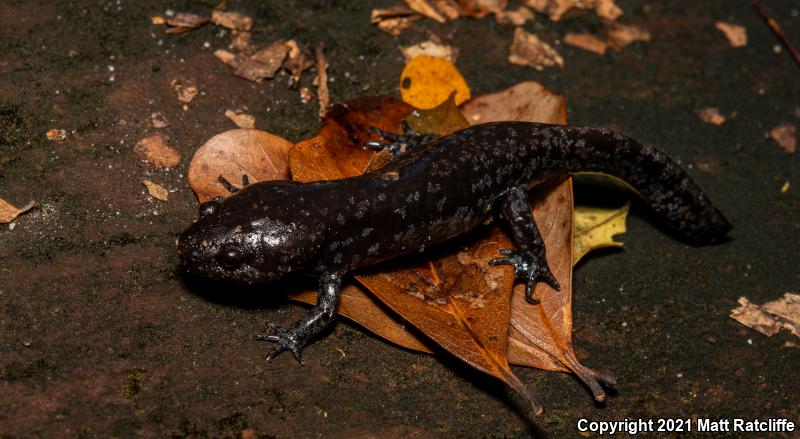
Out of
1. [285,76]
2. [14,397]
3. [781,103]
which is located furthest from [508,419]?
[781,103]

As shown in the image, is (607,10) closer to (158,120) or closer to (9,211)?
(158,120)

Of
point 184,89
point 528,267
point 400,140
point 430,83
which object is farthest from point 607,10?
point 184,89

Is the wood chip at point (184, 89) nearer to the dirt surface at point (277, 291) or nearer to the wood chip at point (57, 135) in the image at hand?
the dirt surface at point (277, 291)

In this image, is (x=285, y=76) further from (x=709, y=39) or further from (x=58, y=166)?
(x=709, y=39)

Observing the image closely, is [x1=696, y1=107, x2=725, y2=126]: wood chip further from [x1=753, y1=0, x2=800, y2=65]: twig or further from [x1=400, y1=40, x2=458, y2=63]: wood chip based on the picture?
[x1=400, y1=40, x2=458, y2=63]: wood chip

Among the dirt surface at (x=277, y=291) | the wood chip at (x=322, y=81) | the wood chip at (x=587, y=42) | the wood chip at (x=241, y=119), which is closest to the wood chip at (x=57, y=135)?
the dirt surface at (x=277, y=291)
